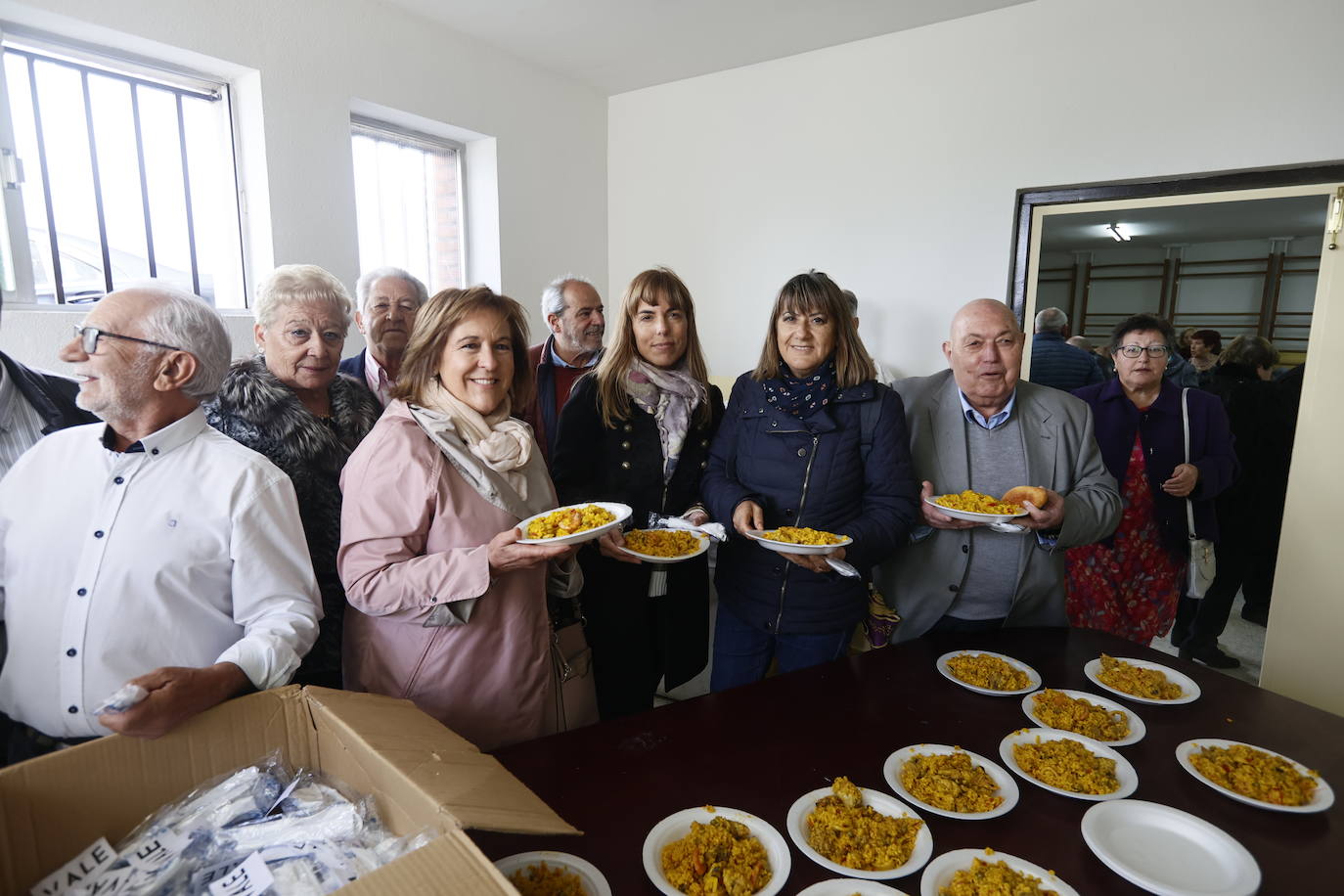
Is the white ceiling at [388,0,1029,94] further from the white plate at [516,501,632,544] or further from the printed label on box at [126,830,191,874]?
the printed label on box at [126,830,191,874]

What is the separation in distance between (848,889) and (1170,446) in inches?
98.8

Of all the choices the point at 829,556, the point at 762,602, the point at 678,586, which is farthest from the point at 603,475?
the point at 829,556

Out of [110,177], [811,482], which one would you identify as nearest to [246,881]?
[811,482]

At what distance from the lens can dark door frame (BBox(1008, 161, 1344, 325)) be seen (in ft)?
10.3

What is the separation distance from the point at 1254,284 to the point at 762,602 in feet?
10.2

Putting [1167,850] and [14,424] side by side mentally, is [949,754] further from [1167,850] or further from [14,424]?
[14,424]

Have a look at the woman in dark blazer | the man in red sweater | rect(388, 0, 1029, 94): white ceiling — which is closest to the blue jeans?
the woman in dark blazer

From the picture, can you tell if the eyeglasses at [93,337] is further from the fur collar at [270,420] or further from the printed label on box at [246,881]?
the printed label on box at [246,881]

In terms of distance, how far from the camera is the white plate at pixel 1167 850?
103 centimetres

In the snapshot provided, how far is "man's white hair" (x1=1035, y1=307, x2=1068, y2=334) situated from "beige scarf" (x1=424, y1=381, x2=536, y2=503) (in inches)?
127

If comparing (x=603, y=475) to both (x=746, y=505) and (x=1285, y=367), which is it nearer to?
(x=746, y=505)

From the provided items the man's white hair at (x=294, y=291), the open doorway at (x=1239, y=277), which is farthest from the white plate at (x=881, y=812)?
the open doorway at (x=1239, y=277)

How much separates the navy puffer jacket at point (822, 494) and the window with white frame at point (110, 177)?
248cm

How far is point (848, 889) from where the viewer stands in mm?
1017
